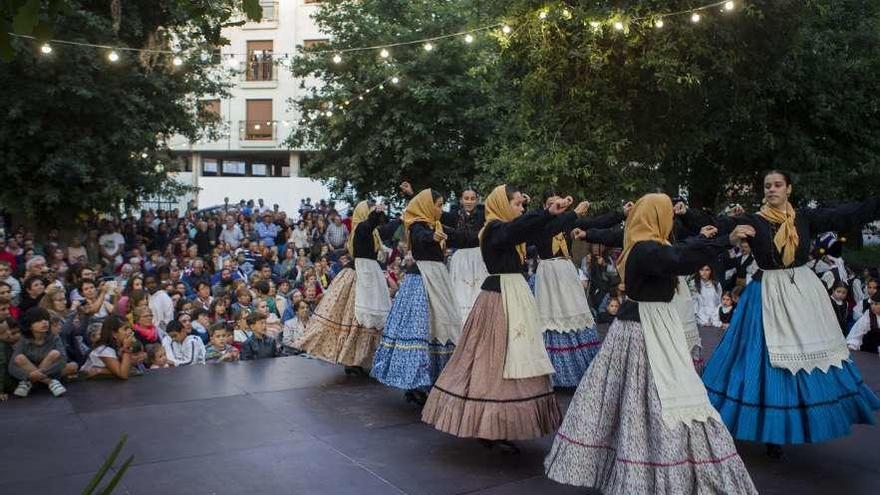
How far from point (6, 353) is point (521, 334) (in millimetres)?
4428

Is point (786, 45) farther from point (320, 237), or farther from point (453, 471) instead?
point (320, 237)

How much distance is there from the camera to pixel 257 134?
31.1 m

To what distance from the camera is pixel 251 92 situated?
3052 centimetres

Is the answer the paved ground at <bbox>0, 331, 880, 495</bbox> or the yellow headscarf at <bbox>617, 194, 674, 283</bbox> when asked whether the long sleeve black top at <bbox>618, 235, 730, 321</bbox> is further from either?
the paved ground at <bbox>0, 331, 880, 495</bbox>

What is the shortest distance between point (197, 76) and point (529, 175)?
24.3 ft

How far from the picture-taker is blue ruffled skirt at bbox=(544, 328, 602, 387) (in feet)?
21.9

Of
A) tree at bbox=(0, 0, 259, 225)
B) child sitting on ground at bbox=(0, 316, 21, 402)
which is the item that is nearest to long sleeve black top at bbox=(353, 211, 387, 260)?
child sitting on ground at bbox=(0, 316, 21, 402)

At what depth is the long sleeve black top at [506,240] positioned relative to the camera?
4547 mm

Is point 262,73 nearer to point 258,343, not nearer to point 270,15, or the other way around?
point 270,15

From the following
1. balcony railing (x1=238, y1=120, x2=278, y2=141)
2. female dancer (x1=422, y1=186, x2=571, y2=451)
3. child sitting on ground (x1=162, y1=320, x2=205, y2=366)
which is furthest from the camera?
balcony railing (x1=238, y1=120, x2=278, y2=141)

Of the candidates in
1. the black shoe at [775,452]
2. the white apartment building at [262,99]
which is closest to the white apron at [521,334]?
the black shoe at [775,452]

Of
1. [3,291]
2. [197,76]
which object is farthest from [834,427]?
[197,76]

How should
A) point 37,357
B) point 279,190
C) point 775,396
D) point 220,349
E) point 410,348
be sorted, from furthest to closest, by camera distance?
point 279,190 → point 220,349 → point 37,357 → point 410,348 → point 775,396

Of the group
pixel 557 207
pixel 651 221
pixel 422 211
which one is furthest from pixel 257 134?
pixel 651 221
